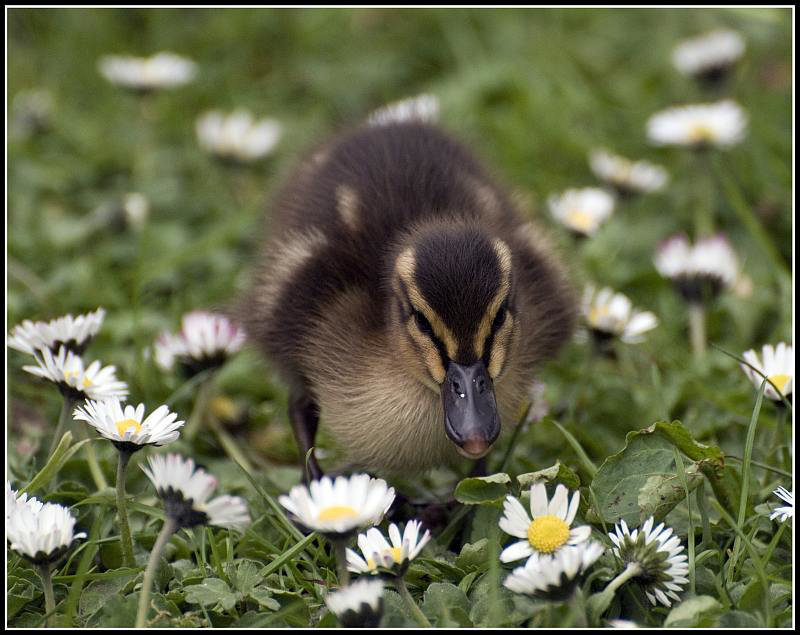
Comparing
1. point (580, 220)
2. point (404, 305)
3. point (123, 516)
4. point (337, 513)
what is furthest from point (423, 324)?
point (580, 220)

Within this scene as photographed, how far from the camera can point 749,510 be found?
2.11 m

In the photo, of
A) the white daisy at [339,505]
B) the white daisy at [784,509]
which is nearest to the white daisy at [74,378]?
the white daisy at [339,505]

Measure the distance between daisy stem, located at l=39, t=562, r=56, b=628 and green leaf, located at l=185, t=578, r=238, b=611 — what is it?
0.23m

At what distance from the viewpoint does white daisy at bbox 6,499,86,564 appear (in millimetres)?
1746

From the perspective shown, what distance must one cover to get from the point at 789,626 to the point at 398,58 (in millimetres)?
3261

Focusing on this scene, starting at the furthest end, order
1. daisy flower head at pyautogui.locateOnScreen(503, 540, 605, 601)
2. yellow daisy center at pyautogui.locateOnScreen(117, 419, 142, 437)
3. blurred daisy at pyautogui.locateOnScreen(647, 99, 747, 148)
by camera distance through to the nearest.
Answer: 1. blurred daisy at pyautogui.locateOnScreen(647, 99, 747, 148)
2. yellow daisy center at pyautogui.locateOnScreen(117, 419, 142, 437)
3. daisy flower head at pyautogui.locateOnScreen(503, 540, 605, 601)

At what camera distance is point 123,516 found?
76.9 inches

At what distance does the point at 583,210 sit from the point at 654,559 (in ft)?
5.32

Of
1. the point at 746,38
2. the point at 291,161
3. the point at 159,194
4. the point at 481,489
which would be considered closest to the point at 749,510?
the point at 481,489

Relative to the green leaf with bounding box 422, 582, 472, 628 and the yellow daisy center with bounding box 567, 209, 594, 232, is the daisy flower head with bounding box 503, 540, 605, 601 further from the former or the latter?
the yellow daisy center with bounding box 567, 209, 594, 232

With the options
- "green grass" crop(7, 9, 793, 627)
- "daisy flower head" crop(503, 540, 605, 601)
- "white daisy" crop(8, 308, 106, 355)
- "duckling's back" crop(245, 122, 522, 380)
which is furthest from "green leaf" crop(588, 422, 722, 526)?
"white daisy" crop(8, 308, 106, 355)

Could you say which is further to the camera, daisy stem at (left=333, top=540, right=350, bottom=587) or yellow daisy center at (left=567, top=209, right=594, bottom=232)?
yellow daisy center at (left=567, top=209, right=594, bottom=232)

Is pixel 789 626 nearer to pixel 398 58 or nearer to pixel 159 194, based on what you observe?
pixel 159 194

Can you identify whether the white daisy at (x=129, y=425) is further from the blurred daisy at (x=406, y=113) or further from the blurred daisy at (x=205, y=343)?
the blurred daisy at (x=406, y=113)
